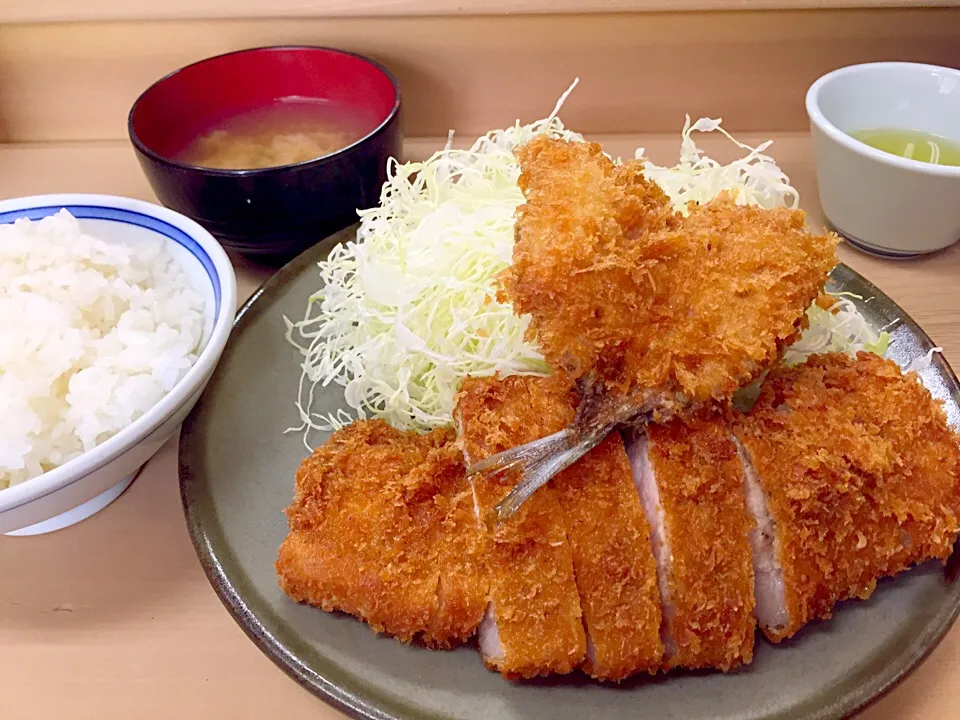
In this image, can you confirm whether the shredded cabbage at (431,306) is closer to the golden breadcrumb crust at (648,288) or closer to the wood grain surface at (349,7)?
the golden breadcrumb crust at (648,288)

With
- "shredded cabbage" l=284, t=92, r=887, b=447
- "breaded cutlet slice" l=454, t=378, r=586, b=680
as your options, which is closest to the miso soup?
"shredded cabbage" l=284, t=92, r=887, b=447

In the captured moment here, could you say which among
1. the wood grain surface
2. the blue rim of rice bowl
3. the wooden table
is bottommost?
A: the wooden table

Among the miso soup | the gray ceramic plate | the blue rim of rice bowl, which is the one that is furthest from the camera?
the miso soup

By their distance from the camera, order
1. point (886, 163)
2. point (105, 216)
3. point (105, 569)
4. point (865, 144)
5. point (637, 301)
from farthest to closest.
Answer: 1. point (865, 144)
2. point (886, 163)
3. point (105, 216)
4. point (105, 569)
5. point (637, 301)

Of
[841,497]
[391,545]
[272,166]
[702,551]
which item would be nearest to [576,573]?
[702,551]

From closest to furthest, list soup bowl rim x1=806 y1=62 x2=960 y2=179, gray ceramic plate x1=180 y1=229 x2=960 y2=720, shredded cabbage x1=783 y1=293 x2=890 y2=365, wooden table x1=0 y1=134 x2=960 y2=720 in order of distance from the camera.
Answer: gray ceramic plate x1=180 y1=229 x2=960 y2=720
wooden table x1=0 y1=134 x2=960 y2=720
shredded cabbage x1=783 y1=293 x2=890 y2=365
soup bowl rim x1=806 y1=62 x2=960 y2=179

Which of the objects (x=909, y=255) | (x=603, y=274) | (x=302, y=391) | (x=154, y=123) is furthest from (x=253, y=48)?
(x=909, y=255)

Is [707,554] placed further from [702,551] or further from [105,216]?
[105,216]

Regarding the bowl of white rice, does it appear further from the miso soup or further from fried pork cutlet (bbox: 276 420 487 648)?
the miso soup
